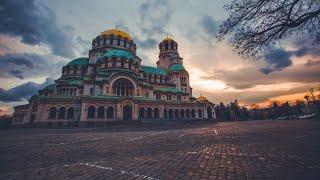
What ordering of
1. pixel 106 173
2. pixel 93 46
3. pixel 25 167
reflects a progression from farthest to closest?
pixel 93 46 < pixel 25 167 < pixel 106 173

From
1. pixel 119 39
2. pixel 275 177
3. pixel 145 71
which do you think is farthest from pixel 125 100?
pixel 275 177

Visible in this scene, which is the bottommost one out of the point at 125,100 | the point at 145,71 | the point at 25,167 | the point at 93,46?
the point at 25,167

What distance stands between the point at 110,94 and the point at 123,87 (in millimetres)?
3697

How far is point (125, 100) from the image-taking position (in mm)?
37156

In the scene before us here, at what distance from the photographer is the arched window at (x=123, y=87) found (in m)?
40.5

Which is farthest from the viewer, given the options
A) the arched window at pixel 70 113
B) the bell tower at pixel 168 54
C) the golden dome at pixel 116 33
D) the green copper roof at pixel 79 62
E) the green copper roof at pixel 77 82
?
the bell tower at pixel 168 54

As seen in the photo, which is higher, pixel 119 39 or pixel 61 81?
pixel 119 39

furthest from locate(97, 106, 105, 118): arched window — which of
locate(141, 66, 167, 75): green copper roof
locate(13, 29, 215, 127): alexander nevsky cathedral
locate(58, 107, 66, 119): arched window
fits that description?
locate(141, 66, 167, 75): green copper roof

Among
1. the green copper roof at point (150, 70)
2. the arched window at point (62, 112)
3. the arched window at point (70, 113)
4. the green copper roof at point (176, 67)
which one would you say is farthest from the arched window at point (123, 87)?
the green copper roof at point (176, 67)

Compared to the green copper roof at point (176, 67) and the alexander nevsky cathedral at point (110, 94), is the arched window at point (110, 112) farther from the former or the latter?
the green copper roof at point (176, 67)

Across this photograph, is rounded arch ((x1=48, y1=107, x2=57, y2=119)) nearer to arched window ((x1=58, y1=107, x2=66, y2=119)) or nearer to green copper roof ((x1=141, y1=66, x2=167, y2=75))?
arched window ((x1=58, y1=107, x2=66, y2=119))

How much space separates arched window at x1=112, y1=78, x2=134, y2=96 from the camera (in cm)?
4047

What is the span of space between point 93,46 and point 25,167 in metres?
51.7

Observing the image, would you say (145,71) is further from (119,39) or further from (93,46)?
(93,46)
